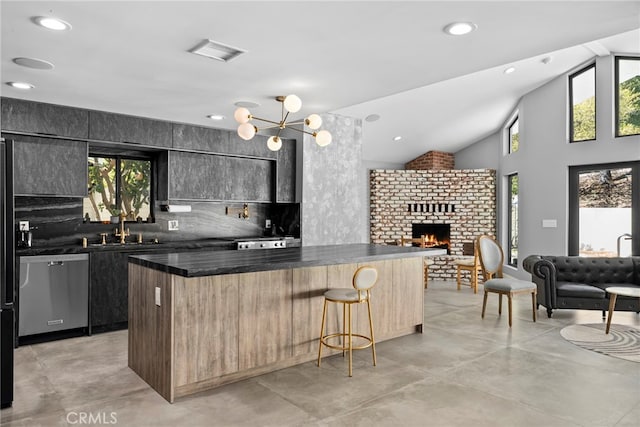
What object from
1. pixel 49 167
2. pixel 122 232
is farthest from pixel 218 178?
pixel 49 167

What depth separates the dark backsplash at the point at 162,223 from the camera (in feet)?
15.9

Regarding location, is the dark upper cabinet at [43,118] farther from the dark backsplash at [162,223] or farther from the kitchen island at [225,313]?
the kitchen island at [225,313]

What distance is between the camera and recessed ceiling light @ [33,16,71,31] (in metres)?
2.71

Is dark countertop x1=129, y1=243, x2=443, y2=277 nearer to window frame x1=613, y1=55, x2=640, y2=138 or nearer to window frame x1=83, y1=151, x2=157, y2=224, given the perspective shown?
window frame x1=83, y1=151, x2=157, y2=224

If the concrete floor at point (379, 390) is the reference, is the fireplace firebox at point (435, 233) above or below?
above

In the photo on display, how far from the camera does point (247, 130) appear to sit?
12.3 ft

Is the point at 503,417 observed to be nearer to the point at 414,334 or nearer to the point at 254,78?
the point at 414,334

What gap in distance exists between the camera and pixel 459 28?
2877 millimetres

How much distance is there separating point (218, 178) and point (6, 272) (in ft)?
10.1

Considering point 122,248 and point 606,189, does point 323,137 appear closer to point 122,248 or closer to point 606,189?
point 122,248

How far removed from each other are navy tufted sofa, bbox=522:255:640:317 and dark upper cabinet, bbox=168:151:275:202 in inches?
144

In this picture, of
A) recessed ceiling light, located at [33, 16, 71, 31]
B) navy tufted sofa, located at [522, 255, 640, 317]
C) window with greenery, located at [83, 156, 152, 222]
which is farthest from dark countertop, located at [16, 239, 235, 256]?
navy tufted sofa, located at [522, 255, 640, 317]

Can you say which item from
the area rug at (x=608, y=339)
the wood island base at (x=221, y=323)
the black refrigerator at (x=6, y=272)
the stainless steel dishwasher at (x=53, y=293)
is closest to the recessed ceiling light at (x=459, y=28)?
the wood island base at (x=221, y=323)

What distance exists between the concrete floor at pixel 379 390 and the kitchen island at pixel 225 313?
13cm
